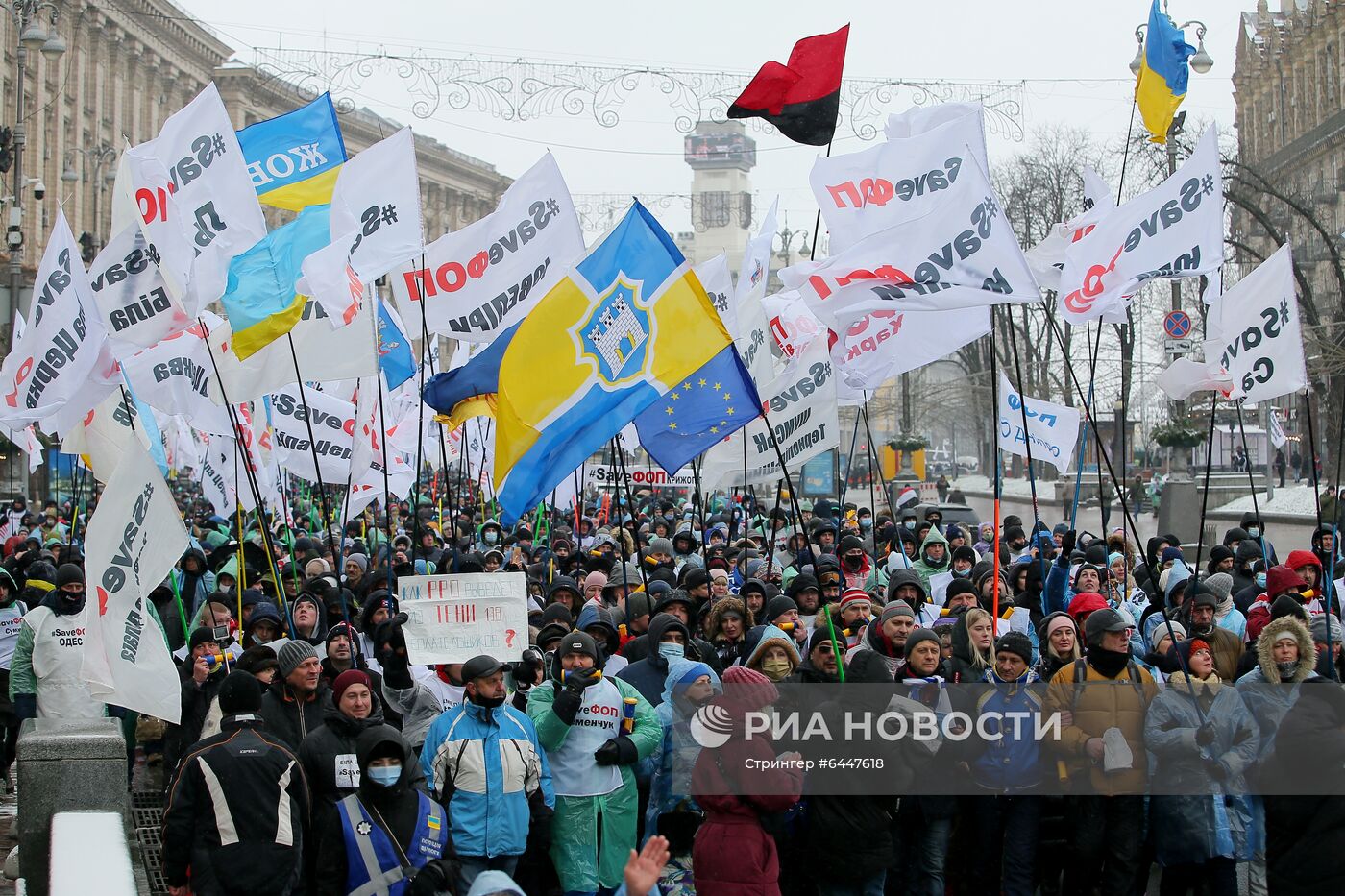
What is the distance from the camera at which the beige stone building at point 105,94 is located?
5075 centimetres

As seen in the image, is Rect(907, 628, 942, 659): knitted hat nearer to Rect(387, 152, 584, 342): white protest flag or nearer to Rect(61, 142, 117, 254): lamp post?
Rect(387, 152, 584, 342): white protest flag

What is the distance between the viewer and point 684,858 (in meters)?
7.84

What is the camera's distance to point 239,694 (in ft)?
21.0

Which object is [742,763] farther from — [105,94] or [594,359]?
[105,94]

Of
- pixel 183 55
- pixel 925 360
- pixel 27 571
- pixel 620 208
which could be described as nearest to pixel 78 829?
pixel 925 360

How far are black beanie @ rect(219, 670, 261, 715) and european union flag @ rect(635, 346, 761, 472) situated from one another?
290cm

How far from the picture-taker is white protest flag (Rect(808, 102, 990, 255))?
9.50 meters

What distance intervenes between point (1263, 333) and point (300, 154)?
259 inches

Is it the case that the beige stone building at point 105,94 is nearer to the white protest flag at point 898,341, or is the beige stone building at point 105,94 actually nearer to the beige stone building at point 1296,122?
the beige stone building at point 1296,122

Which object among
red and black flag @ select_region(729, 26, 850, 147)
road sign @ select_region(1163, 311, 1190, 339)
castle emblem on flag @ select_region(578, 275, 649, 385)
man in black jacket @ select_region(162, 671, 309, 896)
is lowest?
man in black jacket @ select_region(162, 671, 309, 896)

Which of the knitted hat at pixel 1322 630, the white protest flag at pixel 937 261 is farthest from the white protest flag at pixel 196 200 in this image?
the knitted hat at pixel 1322 630

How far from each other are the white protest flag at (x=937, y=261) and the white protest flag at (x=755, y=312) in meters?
4.13

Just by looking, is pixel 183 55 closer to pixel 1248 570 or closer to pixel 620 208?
pixel 620 208

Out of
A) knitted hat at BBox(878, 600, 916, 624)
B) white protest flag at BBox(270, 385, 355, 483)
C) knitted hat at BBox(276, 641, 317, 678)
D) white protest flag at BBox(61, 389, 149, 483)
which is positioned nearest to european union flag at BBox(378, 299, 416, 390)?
white protest flag at BBox(270, 385, 355, 483)
